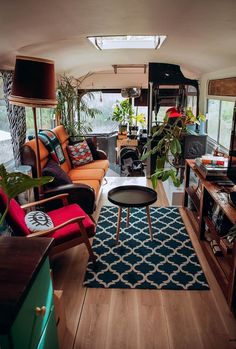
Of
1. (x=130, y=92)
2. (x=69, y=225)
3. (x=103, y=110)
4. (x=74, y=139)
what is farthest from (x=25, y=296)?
(x=103, y=110)

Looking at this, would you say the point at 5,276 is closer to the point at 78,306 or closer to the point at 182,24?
the point at 78,306

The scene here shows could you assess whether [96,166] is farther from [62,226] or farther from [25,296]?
[25,296]

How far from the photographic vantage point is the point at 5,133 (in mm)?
3381

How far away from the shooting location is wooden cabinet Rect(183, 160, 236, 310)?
2.12 m

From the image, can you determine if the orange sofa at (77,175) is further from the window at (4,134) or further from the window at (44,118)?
the window at (44,118)

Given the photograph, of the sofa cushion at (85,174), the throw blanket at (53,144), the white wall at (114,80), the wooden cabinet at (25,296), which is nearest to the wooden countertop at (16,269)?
the wooden cabinet at (25,296)

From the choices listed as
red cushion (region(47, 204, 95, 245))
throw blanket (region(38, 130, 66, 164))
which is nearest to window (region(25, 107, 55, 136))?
throw blanket (region(38, 130, 66, 164))

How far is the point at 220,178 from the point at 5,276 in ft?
7.68

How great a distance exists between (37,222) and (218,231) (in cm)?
155

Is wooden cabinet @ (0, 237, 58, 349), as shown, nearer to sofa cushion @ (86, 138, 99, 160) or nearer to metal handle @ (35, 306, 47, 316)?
metal handle @ (35, 306, 47, 316)

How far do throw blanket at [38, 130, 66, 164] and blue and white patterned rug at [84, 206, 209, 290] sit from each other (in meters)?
0.99

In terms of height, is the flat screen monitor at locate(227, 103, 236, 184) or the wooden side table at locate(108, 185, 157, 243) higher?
the flat screen monitor at locate(227, 103, 236, 184)

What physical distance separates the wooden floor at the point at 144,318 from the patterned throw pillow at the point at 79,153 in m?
2.19

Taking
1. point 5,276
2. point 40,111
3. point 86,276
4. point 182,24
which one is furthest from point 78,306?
point 40,111
